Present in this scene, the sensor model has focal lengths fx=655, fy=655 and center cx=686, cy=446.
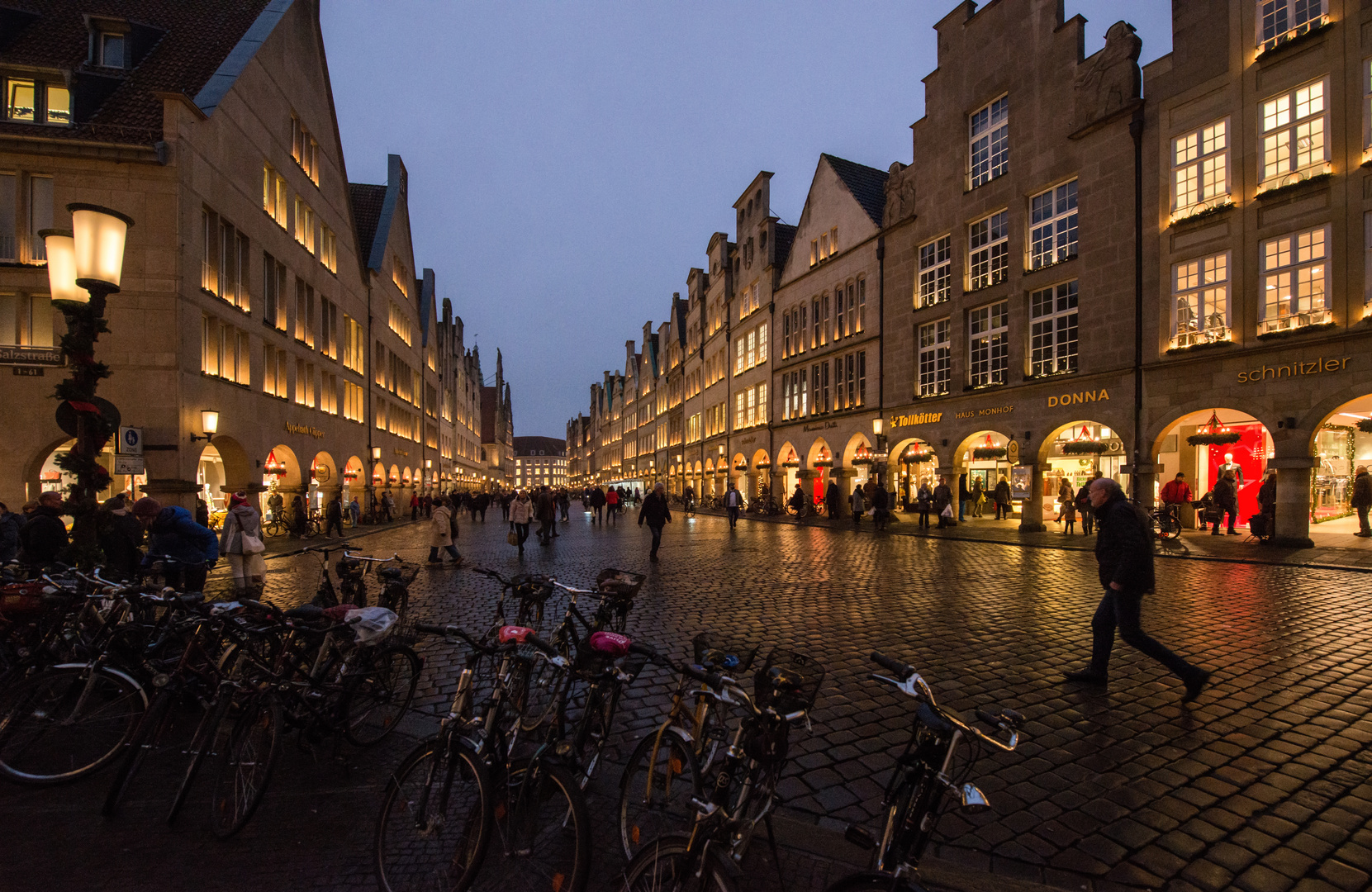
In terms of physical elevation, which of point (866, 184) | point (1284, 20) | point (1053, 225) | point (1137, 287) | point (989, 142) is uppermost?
point (866, 184)

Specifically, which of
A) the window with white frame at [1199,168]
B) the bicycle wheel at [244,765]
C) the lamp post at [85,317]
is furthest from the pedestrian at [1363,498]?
the lamp post at [85,317]

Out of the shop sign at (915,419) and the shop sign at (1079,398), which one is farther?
the shop sign at (915,419)

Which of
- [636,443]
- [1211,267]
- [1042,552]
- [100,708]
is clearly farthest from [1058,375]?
[636,443]

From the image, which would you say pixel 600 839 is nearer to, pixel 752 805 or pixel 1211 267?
pixel 752 805

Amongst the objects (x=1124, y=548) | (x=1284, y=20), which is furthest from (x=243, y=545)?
(x=1284, y=20)

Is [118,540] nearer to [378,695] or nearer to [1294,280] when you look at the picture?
[378,695]

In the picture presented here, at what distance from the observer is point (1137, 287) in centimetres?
1947

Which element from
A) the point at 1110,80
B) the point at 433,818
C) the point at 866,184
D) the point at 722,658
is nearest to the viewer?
the point at 433,818

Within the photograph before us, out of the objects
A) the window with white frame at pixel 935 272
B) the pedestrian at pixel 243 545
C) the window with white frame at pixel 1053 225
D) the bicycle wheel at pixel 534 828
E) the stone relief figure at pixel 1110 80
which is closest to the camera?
the bicycle wheel at pixel 534 828

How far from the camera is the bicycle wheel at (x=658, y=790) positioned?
3.14 m

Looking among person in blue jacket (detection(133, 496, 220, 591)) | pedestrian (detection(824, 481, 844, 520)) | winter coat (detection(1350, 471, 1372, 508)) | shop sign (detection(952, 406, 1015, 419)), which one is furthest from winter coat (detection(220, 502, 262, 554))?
winter coat (detection(1350, 471, 1372, 508))

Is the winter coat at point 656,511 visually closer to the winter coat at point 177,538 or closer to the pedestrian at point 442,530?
the pedestrian at point 442,530

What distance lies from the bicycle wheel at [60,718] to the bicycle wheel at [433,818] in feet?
7.36

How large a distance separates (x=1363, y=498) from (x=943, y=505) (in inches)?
423
